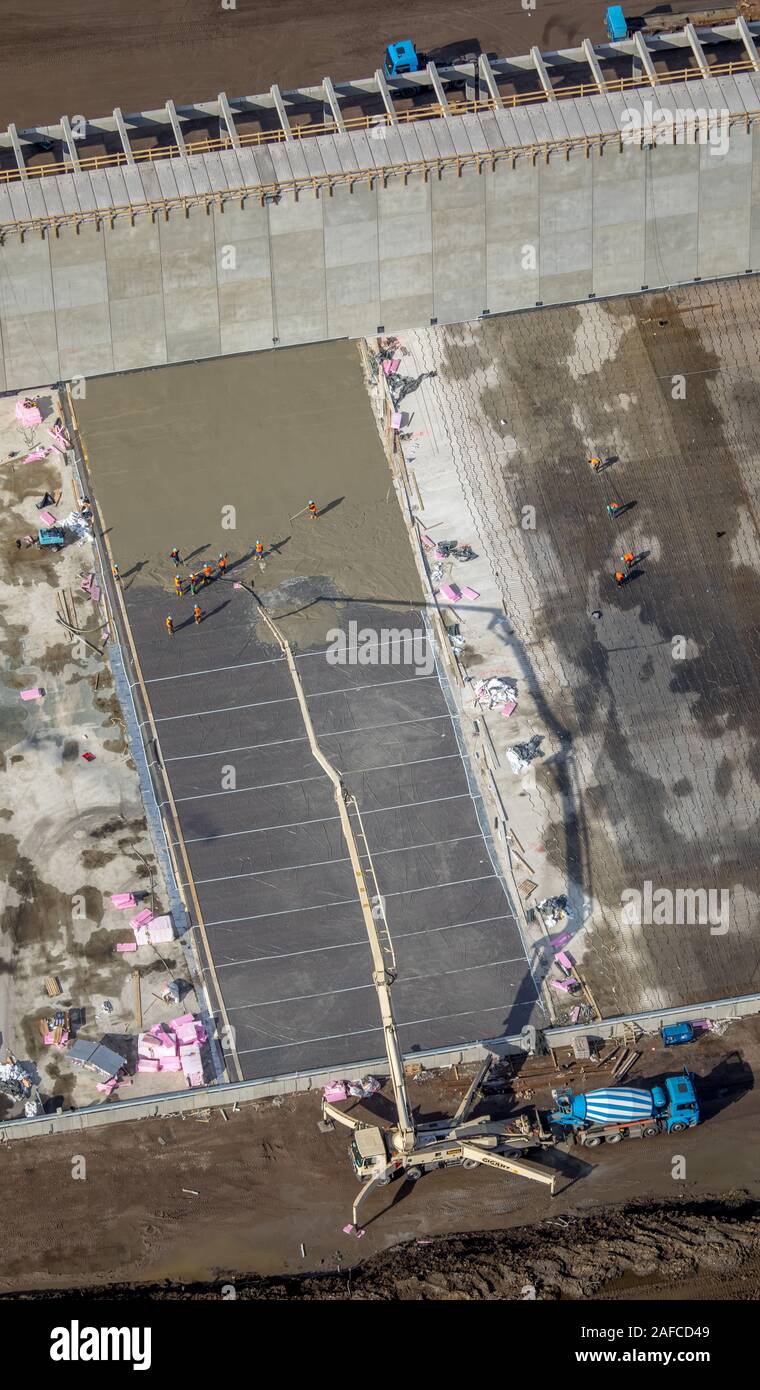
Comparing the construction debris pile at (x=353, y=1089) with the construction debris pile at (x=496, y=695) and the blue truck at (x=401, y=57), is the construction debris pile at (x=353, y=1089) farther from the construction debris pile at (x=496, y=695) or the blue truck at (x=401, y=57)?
the blue truck at (x=401, y=57)

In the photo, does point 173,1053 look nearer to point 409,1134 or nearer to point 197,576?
point 409,1134

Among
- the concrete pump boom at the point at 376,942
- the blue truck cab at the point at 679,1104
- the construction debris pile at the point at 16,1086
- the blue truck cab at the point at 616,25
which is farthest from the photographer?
the blue truck cab at the point at 616,25

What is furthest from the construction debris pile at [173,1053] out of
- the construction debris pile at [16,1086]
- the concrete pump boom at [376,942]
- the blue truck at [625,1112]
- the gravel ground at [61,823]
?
the blue truck at [625,1112]

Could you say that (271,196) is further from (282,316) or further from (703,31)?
(703,31)

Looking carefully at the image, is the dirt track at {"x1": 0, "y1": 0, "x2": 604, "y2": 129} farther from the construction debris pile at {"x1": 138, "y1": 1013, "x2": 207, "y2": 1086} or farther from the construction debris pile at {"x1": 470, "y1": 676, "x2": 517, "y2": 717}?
the construction debris pile at {"x1": 138, "y1": 1013, "x2": 207, "y2": 1086}

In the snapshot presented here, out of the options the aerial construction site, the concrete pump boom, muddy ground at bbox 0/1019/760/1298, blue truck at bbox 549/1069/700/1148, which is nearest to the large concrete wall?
the aerial construction site

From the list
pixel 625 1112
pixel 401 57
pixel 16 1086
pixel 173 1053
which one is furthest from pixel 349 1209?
pixel 401 57

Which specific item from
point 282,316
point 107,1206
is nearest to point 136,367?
point 282,316
